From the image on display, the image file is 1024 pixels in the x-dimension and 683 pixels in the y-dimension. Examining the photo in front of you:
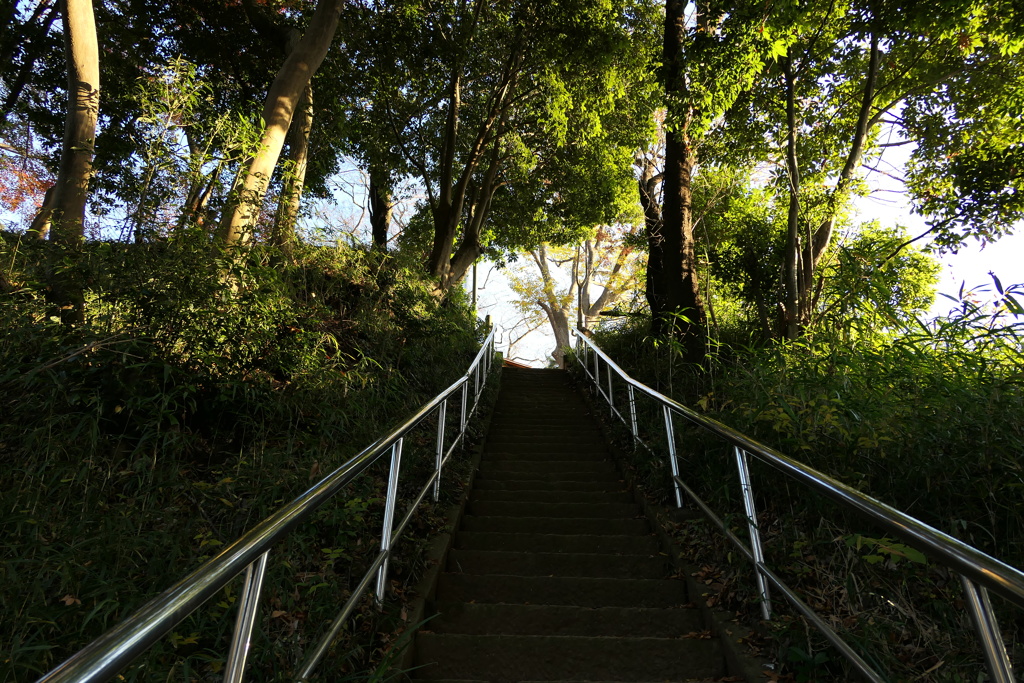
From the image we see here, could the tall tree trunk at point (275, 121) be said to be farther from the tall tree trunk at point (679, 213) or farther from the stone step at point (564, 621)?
the tall tree trunk at point (679, 213)

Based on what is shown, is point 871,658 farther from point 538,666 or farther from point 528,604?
point 528,604

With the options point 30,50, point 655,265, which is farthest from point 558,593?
point 30,50

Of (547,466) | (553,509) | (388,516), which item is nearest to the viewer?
(388,516)

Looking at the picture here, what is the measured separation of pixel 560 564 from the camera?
10.5 feet

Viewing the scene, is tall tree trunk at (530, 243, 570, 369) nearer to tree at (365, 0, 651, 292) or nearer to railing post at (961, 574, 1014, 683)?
tree at (365, 0, 651, 292)

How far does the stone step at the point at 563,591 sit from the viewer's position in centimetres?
287

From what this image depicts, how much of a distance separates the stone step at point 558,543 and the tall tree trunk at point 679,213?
264 cm

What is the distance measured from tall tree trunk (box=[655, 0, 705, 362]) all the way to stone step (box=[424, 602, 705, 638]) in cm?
340

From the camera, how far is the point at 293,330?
3.97 meters

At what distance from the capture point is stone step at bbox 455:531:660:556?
11.3 ft

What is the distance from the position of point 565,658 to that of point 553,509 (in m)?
1.83

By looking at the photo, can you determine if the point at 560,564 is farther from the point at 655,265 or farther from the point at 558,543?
the point at 655,265

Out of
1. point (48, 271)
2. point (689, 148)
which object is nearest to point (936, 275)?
point (689, 148)

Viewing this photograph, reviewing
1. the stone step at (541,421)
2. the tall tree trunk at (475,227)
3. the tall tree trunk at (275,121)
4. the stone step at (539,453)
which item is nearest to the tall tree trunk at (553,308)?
the tall tree trunk at (475,227)
